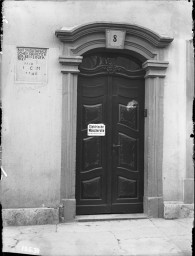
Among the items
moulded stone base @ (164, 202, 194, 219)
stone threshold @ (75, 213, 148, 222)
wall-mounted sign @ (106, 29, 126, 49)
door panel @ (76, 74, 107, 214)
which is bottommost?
stone threshold @ (75, 213, 148, 222)

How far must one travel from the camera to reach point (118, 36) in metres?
5.99

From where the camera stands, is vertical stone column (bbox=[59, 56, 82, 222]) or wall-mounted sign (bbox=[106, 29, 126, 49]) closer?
vertical stone column (bbox=[59, 56, 82, 222])

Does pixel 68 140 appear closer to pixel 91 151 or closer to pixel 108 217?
pixel 91 151

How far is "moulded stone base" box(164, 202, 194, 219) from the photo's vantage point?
6090 millimetres

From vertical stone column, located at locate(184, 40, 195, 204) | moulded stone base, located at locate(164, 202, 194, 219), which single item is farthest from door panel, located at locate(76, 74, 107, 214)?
vertical stone column, located at locate(184, 40, 195, 204)

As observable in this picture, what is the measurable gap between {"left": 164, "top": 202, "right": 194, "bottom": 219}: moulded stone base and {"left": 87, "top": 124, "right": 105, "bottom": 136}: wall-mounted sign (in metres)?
1.71

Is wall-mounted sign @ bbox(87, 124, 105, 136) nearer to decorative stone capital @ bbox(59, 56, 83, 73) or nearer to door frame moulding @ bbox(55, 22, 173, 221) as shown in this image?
door frame moulding @ bbox(55, 22, 173, 221)

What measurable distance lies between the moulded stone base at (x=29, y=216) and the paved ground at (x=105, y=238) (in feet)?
0.42

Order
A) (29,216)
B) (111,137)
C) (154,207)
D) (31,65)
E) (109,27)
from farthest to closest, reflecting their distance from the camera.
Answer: (111,137), (154,207), (109,27), (31,65), (29,216)

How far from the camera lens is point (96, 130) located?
244 inches

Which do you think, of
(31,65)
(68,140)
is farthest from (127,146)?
(31,65)

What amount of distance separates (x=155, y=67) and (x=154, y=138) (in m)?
1.27

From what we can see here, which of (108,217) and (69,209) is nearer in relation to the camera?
(69,209)

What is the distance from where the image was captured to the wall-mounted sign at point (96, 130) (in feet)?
20.2
